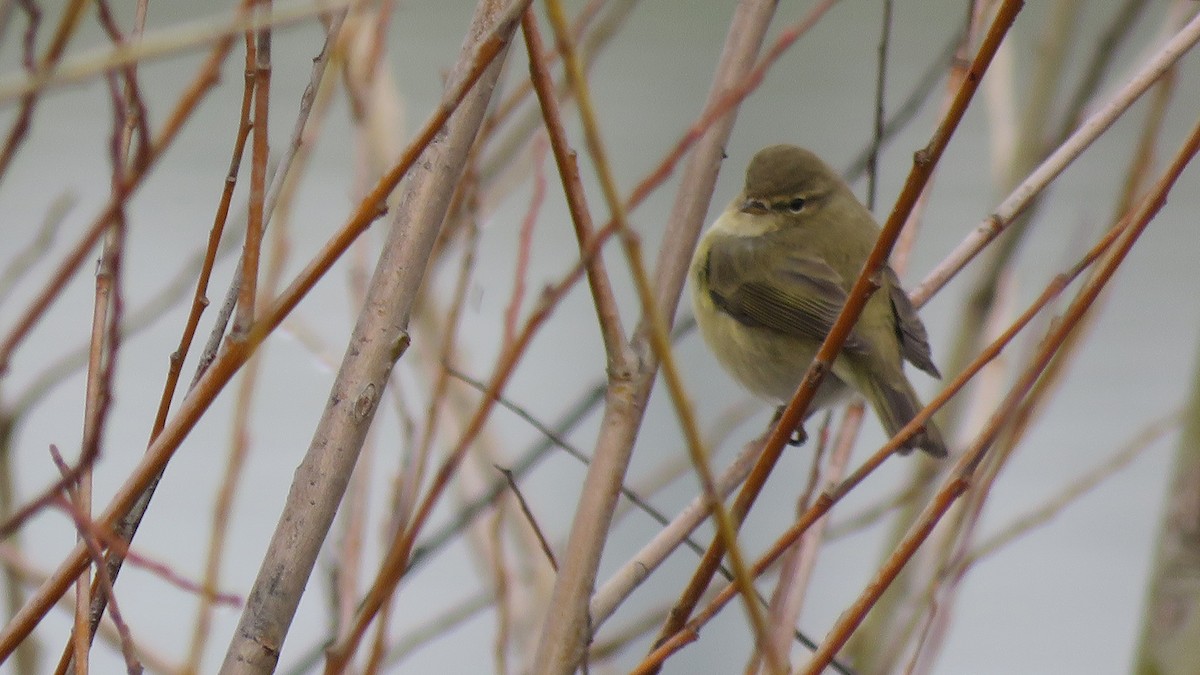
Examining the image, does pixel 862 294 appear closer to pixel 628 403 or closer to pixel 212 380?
pixel 628 403

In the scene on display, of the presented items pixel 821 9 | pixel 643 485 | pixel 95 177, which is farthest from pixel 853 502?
pixel 821 9

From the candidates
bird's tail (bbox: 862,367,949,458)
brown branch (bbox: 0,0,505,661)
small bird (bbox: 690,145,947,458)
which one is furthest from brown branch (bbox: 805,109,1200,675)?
small bird (bbox: 690,145,947,458)

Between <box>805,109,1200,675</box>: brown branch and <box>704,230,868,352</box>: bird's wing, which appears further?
<box>704,230,868,352</box>: bird's wing

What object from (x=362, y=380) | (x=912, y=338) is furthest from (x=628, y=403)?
(x=912, y=338)

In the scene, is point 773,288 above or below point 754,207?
below

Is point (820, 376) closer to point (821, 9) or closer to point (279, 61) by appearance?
point (821, 9)

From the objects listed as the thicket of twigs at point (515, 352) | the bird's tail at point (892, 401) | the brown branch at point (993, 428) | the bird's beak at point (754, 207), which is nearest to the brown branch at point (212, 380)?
the thicket of twigs at point (515, 352)

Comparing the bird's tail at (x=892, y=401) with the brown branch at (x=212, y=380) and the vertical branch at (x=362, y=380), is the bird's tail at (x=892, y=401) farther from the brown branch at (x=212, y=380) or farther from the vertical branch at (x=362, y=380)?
the brown branch at (x=212, y=380)

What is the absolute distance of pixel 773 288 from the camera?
10.6 feet

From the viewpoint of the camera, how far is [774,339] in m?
3.24

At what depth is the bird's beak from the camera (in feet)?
10.9

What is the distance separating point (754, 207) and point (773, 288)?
23 centimetres

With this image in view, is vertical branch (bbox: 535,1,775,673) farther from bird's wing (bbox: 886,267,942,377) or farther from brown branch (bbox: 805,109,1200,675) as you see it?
bird's wing (bbox: 886,267,942,377)

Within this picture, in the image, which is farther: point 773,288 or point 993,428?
point 773,288
